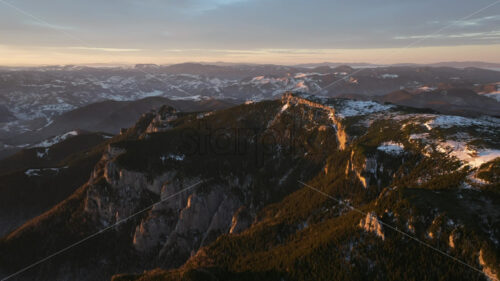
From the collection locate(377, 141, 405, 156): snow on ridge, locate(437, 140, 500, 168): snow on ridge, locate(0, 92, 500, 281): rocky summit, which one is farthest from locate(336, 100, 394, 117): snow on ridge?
locate(437, 140, 500, 168): snow on ridge

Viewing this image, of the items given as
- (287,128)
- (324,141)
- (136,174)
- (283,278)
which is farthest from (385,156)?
(136,174)

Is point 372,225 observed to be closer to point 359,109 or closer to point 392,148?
point 392,148

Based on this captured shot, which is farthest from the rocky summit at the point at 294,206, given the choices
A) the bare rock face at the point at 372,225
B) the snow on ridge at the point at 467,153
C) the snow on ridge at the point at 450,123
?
the snow on ridge at the point at 450,123

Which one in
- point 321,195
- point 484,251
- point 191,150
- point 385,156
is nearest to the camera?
point 484,251

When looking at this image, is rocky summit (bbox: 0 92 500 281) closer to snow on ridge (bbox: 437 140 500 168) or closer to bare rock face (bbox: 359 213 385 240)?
bare rock face (bbox: 359 213 385 240)

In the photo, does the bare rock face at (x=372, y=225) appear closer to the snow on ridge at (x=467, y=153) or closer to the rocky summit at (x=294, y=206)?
the rocky summit at (x=294, y=206)

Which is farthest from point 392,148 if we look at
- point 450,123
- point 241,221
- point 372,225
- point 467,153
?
point 241,221

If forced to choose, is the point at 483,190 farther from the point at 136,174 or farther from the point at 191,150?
the point at 136,174
